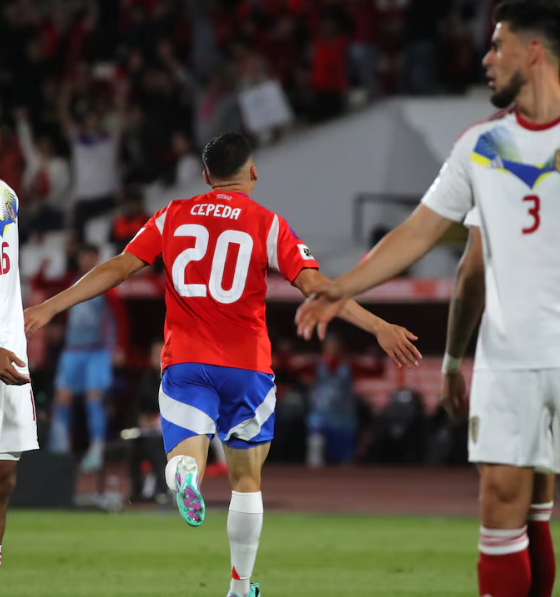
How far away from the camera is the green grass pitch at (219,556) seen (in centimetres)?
868

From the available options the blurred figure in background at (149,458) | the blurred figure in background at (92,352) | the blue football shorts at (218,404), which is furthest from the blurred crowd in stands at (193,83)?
the blue football shorts at (218,404)

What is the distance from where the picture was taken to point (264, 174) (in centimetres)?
2281

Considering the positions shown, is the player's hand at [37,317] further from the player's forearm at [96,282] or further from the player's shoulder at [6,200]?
the player's shoulder at [6,200]

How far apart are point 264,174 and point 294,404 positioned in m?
4.34

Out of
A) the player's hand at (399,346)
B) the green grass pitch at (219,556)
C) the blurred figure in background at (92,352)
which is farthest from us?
the blurred figure in background at (92,352)

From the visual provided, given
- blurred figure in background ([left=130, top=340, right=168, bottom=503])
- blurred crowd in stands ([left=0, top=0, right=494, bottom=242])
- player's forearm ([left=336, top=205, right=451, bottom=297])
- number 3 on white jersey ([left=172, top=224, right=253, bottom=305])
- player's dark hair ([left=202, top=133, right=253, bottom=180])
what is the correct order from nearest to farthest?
player's forearm ([left=336, top=205, right=451, bottom=297]) → number 3 on white jersey ([left=172, top=224, right=253, bottom=305]) → player's dark hair ([left=202, top=133, right=253, bottom=180]) → blurred figure in background ([left=130, top=340, right=168, bottom=503]) → blurred crowd in stands ([left=0, top=0, right=494, bottom=242])

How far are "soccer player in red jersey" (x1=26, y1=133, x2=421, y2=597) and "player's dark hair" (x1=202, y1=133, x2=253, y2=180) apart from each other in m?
0.20

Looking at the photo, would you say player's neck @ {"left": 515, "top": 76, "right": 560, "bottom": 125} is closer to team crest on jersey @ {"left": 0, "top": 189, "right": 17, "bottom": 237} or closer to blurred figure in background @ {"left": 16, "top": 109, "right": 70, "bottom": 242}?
team crest on jersey @ {"left": 0, "top": 189, "right": 17, "bottom": 237}

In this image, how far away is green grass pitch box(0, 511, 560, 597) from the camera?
8.68 m

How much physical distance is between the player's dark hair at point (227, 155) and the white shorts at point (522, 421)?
2811 millimetres

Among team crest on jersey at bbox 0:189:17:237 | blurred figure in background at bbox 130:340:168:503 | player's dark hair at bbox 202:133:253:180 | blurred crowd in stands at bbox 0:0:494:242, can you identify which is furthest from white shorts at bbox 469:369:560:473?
blurred crowd in stands at bbox 0:0:494:242

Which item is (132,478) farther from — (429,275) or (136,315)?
(429,275)

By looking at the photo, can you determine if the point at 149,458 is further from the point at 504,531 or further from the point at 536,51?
the point at 536,51

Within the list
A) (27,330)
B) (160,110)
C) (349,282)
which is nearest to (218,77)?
(160,110)
